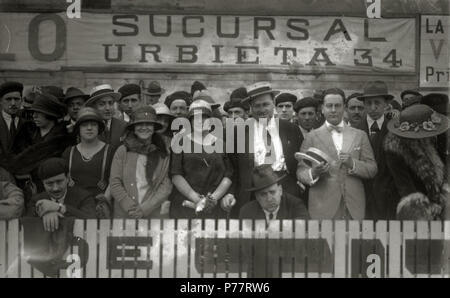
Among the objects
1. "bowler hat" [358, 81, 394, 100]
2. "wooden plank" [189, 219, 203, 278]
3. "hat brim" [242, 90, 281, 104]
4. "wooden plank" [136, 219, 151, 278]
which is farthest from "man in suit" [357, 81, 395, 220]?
"wooden plank" [136, 219, 151, 278]

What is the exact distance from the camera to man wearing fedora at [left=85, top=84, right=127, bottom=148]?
5.89 metres

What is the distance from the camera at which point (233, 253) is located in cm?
571

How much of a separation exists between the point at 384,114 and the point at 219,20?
1368mm

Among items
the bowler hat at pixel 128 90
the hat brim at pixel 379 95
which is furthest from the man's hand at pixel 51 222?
the hat brim at pixel 379 95

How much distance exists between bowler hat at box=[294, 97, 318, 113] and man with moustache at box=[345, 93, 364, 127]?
24 cm

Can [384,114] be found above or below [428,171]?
above

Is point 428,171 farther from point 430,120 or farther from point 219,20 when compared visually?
point 219,20

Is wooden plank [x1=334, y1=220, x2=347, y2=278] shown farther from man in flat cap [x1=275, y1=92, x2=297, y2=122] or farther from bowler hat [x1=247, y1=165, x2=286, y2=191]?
man in flat cap [x1=275, y1=92, x2=297, y2=122]

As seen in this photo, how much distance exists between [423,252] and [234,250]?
1.33m

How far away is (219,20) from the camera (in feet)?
19.3

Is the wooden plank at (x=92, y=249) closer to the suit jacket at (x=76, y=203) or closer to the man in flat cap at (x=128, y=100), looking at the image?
the suit jacket at (x=76, y=203)

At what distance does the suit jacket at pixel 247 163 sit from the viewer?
5.85 m

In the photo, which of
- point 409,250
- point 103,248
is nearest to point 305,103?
point 409,250
